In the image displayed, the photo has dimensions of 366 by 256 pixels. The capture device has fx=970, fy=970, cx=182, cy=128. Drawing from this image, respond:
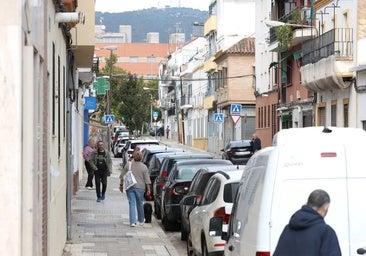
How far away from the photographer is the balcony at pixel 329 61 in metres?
37.3

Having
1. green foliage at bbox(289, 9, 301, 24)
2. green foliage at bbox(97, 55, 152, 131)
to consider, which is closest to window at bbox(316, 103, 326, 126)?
green foliage at bbox(289, 9, 301, 24)

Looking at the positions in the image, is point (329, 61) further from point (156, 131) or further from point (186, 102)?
point (156, 131)

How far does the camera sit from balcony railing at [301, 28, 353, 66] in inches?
1469

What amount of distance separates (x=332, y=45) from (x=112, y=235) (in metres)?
20.3

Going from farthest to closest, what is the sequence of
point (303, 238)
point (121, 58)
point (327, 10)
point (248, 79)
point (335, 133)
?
point (121, 58)
point (248, 79)
point (327, 10)
point (335, 133)
point (303, 238)

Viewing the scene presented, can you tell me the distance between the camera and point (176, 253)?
1750 centimetres

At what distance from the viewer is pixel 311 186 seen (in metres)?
8.45

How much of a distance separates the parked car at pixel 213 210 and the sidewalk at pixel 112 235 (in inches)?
71.3

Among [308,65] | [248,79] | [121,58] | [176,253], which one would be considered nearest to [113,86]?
[248,79]

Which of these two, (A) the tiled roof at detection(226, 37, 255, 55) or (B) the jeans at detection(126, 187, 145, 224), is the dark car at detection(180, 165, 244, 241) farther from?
(A) the tiled roof at detection(226, 37, 255, 55)

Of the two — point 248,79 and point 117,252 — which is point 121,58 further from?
point 117,252

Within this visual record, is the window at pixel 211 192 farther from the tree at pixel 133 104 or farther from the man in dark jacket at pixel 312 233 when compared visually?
the tree at pixel 133 104

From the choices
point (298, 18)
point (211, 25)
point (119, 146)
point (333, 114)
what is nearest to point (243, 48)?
point (119, 146)

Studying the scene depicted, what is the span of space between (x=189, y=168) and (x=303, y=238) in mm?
14884
